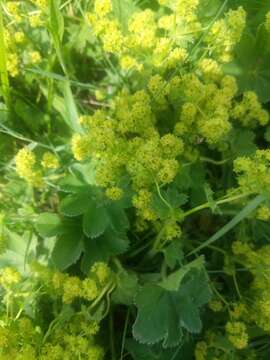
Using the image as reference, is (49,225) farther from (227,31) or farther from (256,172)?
(227,31)

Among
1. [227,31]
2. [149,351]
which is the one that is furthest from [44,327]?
[227,31]

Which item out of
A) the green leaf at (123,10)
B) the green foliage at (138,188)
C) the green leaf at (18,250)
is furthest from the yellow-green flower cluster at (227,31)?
Result: the green leaf at (18,250)

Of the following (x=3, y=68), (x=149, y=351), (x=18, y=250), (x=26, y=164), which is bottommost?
(x=149, y=351)

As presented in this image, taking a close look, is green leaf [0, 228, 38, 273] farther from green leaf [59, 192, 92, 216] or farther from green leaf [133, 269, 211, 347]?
green leaf [133, 269, 211, 347]

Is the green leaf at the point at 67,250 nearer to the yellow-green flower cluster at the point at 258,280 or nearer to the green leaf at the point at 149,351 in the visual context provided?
the green leaf at the point at 149,351

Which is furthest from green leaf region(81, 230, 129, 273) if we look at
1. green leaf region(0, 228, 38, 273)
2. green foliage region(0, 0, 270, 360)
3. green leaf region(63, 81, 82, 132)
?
green leaf region(63, 81, 82, 132)

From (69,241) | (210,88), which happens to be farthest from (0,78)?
(210,88)
